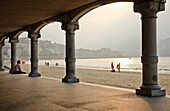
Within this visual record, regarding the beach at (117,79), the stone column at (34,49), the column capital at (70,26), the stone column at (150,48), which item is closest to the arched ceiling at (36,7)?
the column capital at (70,26)

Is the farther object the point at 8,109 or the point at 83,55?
the point at 83,55

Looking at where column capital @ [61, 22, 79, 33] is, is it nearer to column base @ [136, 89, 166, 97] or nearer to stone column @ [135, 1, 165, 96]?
stone column @ [135, 1, 165, 96]

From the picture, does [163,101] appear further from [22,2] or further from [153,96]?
[22,2]

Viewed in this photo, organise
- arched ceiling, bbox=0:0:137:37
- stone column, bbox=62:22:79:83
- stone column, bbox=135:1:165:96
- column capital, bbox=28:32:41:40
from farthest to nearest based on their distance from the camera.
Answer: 1. column capital, bbox=28:32:41:40
2. stone column, bbox=62:22:79:83
3. arched ceiling, bbox=0:0:137:37
4. stone column, bbox=135:1:165:96

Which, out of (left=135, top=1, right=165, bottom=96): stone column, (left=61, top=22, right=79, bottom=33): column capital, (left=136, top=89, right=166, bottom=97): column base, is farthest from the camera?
(left=61, top=22, right=79, bottom=33): column capital

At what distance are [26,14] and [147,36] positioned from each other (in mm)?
6315

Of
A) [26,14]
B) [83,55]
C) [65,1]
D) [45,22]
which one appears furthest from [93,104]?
[83,55]

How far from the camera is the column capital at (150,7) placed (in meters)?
7.58

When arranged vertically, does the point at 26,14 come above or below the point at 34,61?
above

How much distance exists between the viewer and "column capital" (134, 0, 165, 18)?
7582mm

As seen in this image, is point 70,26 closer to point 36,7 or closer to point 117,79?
point 36,7

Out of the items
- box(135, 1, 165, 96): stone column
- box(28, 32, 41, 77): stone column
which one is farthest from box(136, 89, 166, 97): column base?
box(28, 32, 41, 77): stone column

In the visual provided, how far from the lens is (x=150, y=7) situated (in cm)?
755

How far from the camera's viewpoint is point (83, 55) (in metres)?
186
